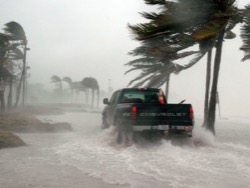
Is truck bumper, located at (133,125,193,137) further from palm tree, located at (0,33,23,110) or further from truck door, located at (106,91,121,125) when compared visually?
palm tree, located at (0,33,23,110)

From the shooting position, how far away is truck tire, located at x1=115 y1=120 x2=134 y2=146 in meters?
9.82

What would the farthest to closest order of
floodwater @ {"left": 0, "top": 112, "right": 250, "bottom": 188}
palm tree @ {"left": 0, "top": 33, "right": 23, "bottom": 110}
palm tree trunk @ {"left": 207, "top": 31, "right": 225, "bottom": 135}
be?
palm tree @ {"left": 0, "top": 33, "right": 23, "bottom": 110} < palm tree trunk @ {"left": 207, "top": 31, "right": 225, "bottom": 135} < floodwater @ {"left": 0, "top": 112, "right": 250, "bottom": 188}

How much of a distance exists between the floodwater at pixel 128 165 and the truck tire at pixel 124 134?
249mm

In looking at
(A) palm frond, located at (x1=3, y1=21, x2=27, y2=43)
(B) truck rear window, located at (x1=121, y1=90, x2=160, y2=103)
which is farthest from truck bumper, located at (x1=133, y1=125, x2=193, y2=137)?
(A) palm frond, located at (x1=3, y1=21, x2=27, y2=43)

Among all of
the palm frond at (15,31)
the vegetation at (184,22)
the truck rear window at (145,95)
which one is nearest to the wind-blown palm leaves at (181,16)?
the vegetation at (184,22)

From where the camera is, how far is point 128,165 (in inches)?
293

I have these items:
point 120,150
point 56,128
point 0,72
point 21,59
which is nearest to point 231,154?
point 120,150

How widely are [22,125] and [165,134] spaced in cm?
911

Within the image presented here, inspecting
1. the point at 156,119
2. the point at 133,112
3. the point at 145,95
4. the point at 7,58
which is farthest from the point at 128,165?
the point at 7,58

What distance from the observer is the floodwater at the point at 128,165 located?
589cm

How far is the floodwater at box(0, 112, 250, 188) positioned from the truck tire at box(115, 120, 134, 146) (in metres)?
0.25

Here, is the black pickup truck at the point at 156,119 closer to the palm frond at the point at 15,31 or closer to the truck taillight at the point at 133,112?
the truck taillight at the point at 133,112

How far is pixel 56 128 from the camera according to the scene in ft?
54.0

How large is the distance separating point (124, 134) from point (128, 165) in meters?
2.72
